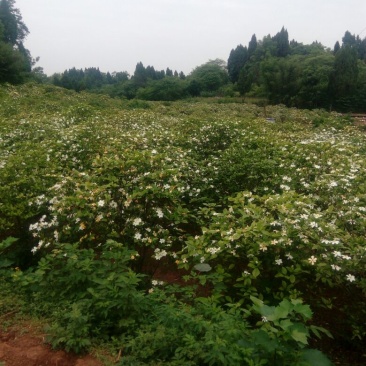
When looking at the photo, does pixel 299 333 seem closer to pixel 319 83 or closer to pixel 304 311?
pixel 304 311

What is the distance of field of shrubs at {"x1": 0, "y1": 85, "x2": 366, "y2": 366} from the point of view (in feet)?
7.75

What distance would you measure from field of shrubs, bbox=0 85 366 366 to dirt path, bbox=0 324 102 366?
0.27ft

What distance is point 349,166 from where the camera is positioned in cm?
432

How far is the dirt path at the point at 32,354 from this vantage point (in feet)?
7.63

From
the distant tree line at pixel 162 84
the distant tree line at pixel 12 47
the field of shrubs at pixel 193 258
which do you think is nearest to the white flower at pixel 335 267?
the field of shrubs at pixel 193 258

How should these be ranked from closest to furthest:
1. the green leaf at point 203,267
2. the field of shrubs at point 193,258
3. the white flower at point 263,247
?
the field of shrubs at point 193,258 → the white flower at point 263,247 → the green leaf at point 203,267

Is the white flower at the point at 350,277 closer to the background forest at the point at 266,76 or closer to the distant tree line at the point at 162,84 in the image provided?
the background forest at the point at 266,76

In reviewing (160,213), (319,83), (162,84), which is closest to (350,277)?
(160,213)

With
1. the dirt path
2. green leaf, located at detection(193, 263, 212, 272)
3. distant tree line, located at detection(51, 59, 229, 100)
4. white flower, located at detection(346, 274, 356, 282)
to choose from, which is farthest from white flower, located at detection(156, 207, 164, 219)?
distant tree line, located at detection(51, 59, 229, 100)

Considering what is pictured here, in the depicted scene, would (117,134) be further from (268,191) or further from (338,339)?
(338,339)

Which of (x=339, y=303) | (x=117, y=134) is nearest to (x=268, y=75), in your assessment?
(x=117, y=134)

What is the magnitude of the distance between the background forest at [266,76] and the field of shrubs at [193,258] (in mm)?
22366

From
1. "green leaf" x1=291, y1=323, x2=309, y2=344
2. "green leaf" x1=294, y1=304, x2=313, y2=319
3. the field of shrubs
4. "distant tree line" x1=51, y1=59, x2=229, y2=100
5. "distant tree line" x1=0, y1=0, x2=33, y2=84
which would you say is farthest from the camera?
"distant tree line" x1=51, y1=59, x2=229, y2=100

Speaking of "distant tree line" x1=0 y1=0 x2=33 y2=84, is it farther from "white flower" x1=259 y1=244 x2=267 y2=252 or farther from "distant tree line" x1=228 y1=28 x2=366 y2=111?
"white flower" x1=259 y1=244 x2=267 y2=252
